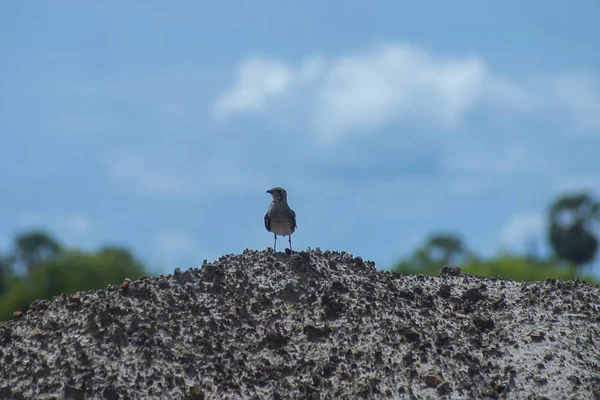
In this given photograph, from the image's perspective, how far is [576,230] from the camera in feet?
298

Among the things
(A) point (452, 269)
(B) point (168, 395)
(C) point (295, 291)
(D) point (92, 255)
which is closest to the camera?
(B) point (168, 395)

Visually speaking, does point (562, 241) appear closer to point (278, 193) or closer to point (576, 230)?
point (576, 230)

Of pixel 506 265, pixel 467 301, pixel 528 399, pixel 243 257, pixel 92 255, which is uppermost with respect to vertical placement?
pixel 92 255

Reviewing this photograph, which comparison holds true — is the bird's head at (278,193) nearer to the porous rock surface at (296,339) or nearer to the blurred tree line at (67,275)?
the porous rock surface at (296,339)

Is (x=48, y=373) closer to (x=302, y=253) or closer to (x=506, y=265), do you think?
(x=302, y=253)

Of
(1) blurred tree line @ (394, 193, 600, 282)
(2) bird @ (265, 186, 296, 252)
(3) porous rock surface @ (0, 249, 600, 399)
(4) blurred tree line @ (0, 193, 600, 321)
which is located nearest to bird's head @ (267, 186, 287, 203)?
(2) bird @ (265, 186, 296, 252)

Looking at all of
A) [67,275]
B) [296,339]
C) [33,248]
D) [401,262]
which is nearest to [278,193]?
[296,339]

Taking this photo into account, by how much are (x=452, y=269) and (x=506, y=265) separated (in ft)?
183

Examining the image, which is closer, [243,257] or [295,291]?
[295,291]

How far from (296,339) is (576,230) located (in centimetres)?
8462

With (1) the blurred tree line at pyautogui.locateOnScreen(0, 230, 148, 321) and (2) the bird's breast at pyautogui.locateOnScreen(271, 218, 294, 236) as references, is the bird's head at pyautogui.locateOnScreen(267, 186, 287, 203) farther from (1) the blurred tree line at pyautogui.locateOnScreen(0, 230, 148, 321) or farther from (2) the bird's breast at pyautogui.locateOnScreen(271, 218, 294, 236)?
(1) the blurred tree line at pyautogui.locateOnScreen(0, 230, 148, 321)


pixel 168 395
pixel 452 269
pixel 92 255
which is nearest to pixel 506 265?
pixel 92 255

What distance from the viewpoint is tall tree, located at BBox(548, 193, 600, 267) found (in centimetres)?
8956

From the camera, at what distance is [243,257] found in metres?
13.3
